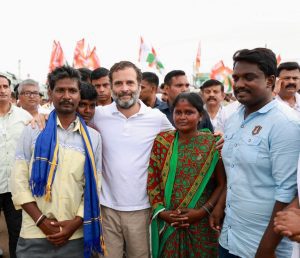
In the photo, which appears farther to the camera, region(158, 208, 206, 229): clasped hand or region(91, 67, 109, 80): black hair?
region(91, 67, 109, 80): black hair

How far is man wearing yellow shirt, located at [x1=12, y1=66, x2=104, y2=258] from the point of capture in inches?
91.5

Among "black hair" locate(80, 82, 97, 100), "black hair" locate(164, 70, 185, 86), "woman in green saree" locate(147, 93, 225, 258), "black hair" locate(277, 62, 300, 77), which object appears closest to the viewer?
"woman in green saree" locate(147, 93, 225, 258)

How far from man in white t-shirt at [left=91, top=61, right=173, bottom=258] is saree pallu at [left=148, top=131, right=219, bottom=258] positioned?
0.12 metres

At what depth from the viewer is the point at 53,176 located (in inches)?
91.8

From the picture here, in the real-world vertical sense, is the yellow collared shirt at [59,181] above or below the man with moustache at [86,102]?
below

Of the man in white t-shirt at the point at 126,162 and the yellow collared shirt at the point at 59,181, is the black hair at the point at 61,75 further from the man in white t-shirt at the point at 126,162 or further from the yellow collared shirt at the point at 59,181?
the man in white t-shirt at the point at 126,162

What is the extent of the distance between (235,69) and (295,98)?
2.71 meters

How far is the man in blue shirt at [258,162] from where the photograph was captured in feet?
A: 6.02

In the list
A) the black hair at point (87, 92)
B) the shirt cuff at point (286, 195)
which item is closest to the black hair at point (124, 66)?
the black hair at point (87, 92)

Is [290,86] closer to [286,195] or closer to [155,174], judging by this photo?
[155,174]

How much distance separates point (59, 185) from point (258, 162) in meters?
1.33

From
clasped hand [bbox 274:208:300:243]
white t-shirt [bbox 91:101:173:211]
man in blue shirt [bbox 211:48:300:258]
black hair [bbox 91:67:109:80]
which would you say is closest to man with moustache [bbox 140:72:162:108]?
black hair [bbox 91:67:109:80]

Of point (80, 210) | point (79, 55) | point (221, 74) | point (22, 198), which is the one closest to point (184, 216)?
point (80, 210)

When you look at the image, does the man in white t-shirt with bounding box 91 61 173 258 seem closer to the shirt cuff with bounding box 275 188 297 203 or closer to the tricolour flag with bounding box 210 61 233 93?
the shirt cuff with bounding box 275 188 297 203
